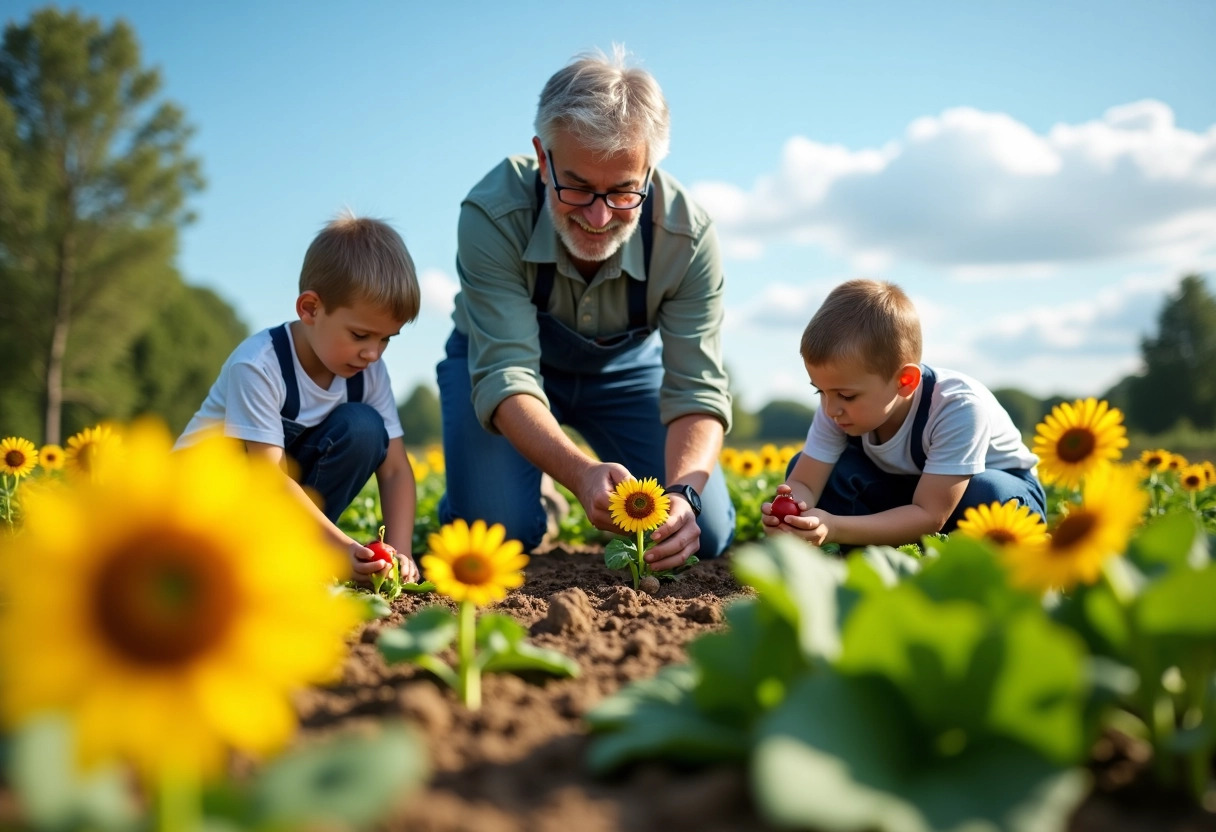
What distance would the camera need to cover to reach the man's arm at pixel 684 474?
11.3 ft

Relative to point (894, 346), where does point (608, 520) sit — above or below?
below

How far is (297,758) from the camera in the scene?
3.76 feet

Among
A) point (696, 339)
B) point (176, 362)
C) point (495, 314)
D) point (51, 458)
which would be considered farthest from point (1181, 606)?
point (176, 362)

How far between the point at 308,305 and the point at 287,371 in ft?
0.97

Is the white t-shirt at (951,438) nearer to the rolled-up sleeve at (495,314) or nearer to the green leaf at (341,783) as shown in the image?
→ the rolled-up sleeve at (495,314)

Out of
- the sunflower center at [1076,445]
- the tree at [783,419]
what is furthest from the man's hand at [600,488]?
the tree at [783,419]

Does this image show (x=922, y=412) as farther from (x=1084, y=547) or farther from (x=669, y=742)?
(x=669, y=742)

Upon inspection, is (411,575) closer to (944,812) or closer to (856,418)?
(856,418)

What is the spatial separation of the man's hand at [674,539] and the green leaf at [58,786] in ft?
7.83

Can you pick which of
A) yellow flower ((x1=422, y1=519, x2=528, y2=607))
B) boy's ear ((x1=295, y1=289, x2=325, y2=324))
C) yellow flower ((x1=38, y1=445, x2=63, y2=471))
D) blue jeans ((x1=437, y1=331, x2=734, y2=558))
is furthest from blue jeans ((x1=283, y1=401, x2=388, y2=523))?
yellow flower ((x1=422, y1=519, x2=528, y2=607))

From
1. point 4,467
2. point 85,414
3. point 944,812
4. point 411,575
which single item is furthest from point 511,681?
point 85,414

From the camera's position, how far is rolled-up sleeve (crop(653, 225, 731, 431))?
14.3 feet

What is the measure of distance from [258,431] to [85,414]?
76.1 ft

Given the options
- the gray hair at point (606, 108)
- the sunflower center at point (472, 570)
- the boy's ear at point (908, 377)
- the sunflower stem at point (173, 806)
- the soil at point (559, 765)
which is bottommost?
the soil at point (559, 765)
